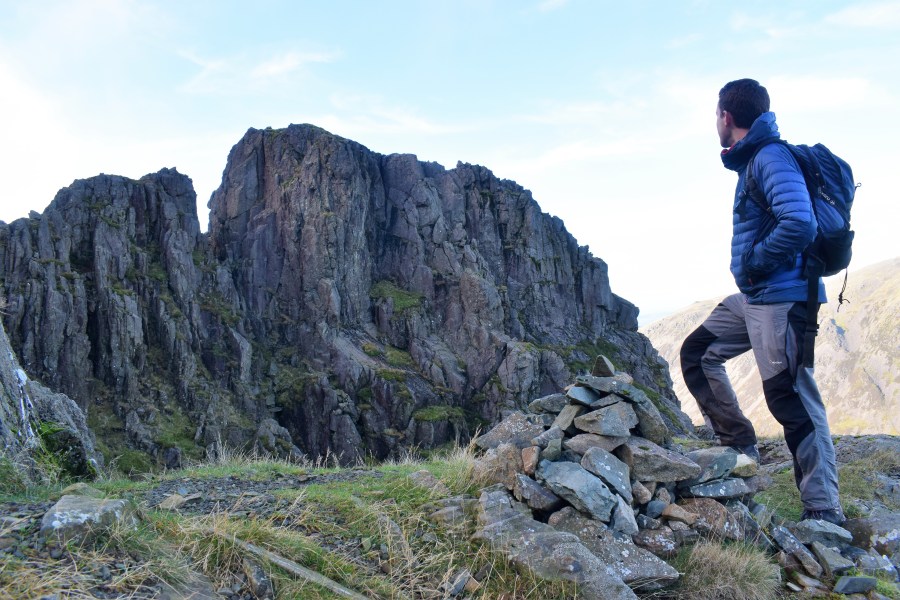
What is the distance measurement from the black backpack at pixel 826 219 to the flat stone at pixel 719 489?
5.37 feet

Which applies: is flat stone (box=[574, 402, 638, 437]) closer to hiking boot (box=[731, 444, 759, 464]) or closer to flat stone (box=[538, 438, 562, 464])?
flat stone (box=[538, 438, 562, 464])

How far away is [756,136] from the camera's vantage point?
682cm

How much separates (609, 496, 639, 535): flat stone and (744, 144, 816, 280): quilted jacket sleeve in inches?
122

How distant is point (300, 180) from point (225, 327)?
2409cm

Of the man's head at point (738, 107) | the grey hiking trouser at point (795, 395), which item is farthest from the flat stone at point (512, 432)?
the man's head at point (738, 107)

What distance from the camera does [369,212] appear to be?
91.4 m

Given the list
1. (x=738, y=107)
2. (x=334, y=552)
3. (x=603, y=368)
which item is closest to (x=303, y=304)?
(x=603, y=368)

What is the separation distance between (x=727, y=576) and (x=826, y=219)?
3976 millimetres

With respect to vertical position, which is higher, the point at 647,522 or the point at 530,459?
the point at 530,459

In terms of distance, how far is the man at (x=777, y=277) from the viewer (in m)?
6.42

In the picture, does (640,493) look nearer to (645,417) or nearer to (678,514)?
(678,514)

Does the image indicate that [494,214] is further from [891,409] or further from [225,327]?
[891,409]

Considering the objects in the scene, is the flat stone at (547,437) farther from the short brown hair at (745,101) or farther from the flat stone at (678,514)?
the short brown hair at (745,101)

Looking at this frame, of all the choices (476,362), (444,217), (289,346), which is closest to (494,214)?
(444,217)
